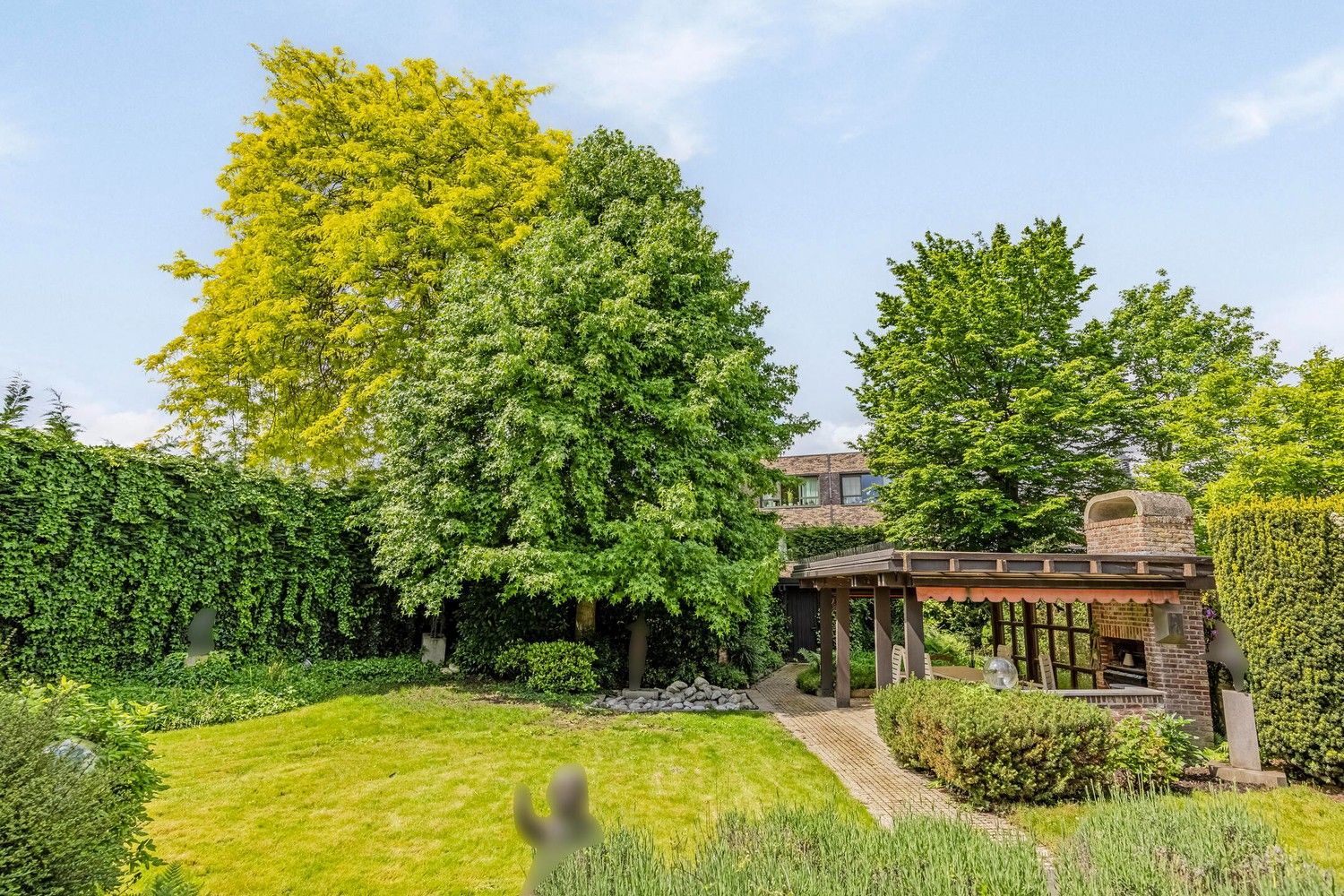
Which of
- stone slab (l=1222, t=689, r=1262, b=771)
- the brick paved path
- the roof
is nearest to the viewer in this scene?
the brick paved path

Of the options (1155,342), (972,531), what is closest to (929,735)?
(972,531)

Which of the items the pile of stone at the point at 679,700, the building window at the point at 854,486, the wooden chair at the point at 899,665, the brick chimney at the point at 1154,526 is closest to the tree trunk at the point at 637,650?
the pile of stone at the point at 679,700

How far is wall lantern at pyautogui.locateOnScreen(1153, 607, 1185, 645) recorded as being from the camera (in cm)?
977

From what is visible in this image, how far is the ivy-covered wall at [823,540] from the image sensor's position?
23.9 metres

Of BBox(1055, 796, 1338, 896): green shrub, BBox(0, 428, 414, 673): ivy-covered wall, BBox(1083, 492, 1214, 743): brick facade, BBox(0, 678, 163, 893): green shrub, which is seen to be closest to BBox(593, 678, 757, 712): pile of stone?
BBox(0, 428, 414, 673): ivy-covered wall

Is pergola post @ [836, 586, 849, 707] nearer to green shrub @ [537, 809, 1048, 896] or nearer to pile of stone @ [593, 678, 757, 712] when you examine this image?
pile of stone @ [593, 678, 757, 712]

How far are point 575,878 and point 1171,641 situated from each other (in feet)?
33.6

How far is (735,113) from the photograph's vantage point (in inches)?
403

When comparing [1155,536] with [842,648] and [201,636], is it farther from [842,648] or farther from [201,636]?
[201,636]

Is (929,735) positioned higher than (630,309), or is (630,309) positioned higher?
(630,309)

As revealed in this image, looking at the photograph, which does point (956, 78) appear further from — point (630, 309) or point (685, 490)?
point (685, 490)

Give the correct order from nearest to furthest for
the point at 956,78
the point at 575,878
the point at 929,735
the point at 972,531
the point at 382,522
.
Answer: the point at 575,878, the point at 929,735, the point at 956,78, the point at 382,522, the point at 972,531

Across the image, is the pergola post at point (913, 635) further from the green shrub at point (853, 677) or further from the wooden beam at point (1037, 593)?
the green shrub at point (853, 677)

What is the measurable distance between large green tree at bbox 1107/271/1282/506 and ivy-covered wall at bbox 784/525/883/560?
28.6 ft
